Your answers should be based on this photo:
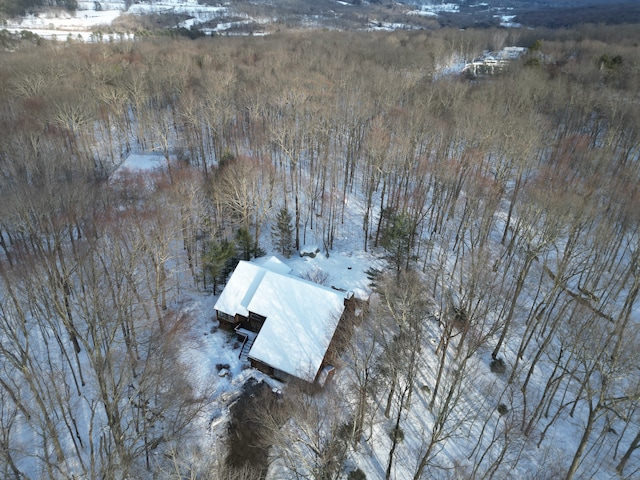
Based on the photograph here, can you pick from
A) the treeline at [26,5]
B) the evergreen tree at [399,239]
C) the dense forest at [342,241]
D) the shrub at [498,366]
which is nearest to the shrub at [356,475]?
the dense forest at [342,241]

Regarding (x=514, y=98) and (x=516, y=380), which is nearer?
(x=516, y=380)

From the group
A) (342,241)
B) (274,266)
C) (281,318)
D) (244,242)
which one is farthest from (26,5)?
(281,318)

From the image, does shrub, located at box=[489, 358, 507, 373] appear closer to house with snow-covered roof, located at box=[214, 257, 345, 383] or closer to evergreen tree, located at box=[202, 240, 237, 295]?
house with snow-covered roof, located at box=[214, 257, 345, 383]

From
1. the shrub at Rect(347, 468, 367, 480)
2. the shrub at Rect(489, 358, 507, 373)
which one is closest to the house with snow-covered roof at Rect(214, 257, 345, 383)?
the shrub at Rect(347, 468, 367, 480)

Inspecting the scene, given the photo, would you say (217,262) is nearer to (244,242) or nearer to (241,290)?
(244,242)

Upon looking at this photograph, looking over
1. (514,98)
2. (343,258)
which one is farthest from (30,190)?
(514,98)

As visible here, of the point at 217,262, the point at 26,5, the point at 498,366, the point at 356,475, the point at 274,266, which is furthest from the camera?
the point at 26,5

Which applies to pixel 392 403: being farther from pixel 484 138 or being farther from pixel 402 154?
pixel 484 138
